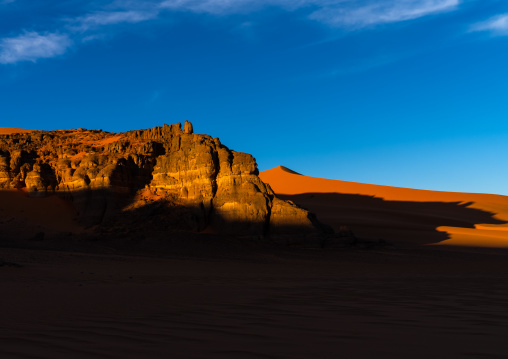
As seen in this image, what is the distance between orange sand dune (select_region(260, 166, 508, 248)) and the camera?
34.8 metres

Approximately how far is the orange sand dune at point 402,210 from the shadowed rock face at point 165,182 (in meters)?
13.4

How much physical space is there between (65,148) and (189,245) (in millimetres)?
9863

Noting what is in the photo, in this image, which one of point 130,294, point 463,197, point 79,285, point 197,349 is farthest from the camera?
point 463,197

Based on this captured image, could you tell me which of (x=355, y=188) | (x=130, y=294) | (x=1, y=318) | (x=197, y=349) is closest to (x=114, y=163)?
(x=130, y=294)

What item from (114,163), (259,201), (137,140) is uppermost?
(137,140)

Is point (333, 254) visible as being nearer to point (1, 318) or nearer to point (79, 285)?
point (79, 285)

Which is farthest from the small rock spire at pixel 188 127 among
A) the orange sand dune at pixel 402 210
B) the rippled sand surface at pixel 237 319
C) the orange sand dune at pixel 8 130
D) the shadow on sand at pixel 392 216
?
the orange sand dune at pixel 8 130

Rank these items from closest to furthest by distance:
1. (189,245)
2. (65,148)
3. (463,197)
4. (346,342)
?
(346,342) < (189,245) < (65,148) < (463,197)

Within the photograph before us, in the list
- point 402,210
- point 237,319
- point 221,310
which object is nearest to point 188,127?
point 221,310

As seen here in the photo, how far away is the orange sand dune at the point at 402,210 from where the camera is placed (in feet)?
114

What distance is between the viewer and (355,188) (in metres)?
72.8

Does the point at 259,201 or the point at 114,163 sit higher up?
the point at 114,163

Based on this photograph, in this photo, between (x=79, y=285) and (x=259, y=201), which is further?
(x=259, y=201)

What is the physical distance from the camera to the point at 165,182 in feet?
77.0
